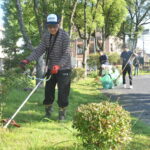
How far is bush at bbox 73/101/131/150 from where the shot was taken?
325 cm

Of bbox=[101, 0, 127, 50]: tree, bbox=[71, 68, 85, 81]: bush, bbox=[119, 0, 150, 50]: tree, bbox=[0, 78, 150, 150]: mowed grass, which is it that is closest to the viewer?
bbox=[0, 78, 150, 150]: mowed grass

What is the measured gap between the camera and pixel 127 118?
3410 mm

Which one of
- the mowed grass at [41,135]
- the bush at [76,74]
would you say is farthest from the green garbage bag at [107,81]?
the mowed grass at [41,135]

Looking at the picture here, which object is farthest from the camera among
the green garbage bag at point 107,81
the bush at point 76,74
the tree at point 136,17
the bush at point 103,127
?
the tree at point 136,17

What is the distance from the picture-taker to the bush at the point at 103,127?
3.25m

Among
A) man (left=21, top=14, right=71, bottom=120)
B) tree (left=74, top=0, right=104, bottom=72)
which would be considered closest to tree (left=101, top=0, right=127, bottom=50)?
tree (left=74, top=0, right=104, bottom=72)

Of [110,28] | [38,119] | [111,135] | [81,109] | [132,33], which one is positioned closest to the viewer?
[111,135]

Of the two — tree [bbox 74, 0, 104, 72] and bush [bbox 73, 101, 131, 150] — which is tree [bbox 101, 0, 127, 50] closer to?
tree [bbox 74, 0, 104, 72]

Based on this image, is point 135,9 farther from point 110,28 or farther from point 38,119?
point 38,119

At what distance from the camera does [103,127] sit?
326cm

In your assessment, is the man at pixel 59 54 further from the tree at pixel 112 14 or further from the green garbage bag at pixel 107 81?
the tree at pixel 112 14

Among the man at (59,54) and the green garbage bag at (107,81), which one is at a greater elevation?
the man at (59,54)

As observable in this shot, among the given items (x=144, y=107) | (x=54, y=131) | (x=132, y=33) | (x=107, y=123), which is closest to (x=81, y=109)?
(x=107, y=123)

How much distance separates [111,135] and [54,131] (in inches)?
72.6
